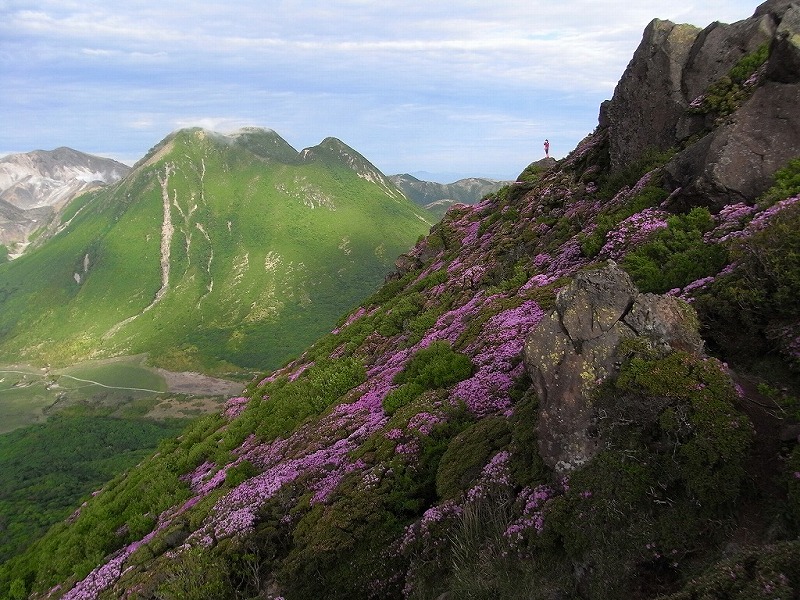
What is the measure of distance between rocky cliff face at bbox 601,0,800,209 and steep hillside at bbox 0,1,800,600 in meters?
0.11

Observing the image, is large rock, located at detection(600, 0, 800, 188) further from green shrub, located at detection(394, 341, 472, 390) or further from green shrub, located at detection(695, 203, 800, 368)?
green shrub, located at detection(394, 341, 472, 390)

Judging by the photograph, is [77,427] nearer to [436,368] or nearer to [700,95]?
[436,368]

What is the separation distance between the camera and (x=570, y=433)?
991 centimetres

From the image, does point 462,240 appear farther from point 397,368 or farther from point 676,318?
point 676,318

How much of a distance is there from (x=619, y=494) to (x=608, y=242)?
12.7 meters

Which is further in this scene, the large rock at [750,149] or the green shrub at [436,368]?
the green shrub at [436,368]

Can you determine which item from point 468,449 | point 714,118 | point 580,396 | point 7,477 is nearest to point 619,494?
point 580,396

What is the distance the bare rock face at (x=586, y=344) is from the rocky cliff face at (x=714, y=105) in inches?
350

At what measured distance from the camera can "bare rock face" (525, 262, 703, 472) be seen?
984cm

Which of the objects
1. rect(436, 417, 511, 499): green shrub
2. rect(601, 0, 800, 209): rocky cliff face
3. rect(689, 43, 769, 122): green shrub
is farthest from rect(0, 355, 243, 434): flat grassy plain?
rect(689, 43, 769, 122): green shrub

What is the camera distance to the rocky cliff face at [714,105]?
16.1 metres

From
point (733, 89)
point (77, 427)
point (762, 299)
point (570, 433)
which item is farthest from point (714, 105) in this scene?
point (77, 427)

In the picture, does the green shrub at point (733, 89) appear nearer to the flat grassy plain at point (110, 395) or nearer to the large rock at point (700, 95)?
the large rock at point (700, 95)

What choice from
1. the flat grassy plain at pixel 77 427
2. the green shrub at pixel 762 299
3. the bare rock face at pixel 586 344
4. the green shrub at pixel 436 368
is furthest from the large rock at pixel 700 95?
the flat grassy plain at pixel 77 427
